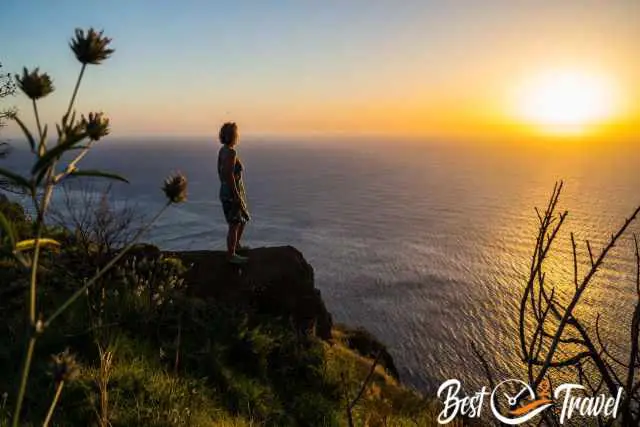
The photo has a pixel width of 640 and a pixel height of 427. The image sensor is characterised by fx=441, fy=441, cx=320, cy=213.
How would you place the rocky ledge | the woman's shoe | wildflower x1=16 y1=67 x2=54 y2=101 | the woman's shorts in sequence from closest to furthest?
1. wildflower x1=16 y1=67 x2=54 y2=101
2. the woman's shorts
3. the rocky ledge
4. the woman's shoe

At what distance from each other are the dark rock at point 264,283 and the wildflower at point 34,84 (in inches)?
381

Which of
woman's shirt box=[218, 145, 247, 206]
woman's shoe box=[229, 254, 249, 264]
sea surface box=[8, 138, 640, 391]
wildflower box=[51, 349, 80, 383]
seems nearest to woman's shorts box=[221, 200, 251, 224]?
woman's shirt box=[218, 145, 247, 206]

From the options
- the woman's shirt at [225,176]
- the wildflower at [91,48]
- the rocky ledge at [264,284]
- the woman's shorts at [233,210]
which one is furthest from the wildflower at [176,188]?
the rocky ledge at [264,284]

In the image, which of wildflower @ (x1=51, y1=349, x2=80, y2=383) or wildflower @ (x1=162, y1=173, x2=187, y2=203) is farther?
wildflower @ (x1=162, y1=173, x2=187, y2=203)

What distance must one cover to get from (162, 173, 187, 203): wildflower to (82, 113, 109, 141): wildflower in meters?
0.26

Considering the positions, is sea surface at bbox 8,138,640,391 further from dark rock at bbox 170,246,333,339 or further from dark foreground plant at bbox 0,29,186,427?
dark rock at bbox 170,246,333,339

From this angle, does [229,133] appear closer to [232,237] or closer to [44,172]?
[232,237]

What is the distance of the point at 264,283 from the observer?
1194cm

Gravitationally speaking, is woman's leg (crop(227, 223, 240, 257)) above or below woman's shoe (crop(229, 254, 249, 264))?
above

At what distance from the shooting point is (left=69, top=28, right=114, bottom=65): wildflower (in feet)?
4.17

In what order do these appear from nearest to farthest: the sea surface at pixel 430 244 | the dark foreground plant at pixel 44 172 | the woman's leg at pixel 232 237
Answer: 1. the dark foreground plant at pixel 44 172
2. the woman's leg at pixel 232 237
3. the sea surface at pixel 430 244

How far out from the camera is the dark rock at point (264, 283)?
11.3m

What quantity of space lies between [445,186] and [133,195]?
295ft

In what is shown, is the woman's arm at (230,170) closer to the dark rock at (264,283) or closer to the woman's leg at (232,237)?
the woman's leg at (232,237)
